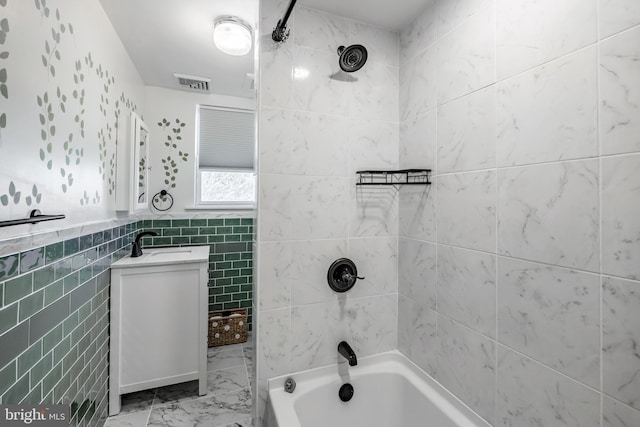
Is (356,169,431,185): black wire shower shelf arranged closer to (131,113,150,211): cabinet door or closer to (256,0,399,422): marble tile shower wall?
(256,0,399,422): marble tile shower wall

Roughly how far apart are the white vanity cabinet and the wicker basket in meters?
0.69

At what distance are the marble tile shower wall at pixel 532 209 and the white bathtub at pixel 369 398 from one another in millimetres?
113

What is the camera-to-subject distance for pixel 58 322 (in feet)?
4.07

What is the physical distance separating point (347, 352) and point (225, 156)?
8.24ft

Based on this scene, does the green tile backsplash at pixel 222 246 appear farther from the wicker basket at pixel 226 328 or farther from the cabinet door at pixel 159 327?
the cabinet door at pixel 159 327

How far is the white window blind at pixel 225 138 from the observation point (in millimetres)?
3043

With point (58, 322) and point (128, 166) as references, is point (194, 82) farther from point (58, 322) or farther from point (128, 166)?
point (58, 322)

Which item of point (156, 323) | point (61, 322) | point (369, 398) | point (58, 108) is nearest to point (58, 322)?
point (61, 322)

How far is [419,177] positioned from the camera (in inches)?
57.4

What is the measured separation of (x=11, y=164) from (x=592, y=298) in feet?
6.29

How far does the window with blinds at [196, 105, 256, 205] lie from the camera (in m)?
3.04

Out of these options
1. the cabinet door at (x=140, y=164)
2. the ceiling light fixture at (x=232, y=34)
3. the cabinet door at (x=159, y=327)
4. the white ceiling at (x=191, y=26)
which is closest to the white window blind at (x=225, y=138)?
the white ceiling at (x=191, y=26)

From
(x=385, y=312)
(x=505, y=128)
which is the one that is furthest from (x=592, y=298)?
(x=385, y=312)

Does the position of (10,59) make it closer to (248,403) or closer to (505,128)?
(505,128)
